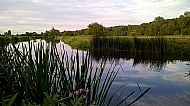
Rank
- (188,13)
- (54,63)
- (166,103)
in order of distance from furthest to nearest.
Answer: (188,13) < (166,103) < (54,63)

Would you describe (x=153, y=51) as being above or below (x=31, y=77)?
below

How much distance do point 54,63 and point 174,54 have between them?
940 inches

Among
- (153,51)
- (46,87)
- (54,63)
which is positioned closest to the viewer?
(46,87)

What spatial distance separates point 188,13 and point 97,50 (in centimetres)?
6926

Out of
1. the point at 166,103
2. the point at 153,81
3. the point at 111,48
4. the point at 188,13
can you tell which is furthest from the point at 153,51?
the point at 188,13

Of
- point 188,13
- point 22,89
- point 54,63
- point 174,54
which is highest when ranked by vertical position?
point 188,13

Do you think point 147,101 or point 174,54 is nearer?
point 147,101

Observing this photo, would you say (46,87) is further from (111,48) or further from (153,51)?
(111,48)

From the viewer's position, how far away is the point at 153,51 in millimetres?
25391

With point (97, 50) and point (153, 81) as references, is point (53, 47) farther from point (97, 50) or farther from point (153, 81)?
point (97, 50)

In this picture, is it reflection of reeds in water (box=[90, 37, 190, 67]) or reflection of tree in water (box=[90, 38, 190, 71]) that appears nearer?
reflection of tree in water (box=[90, 38, 190, 71])

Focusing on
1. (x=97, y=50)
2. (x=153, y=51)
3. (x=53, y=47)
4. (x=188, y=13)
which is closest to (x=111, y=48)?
(x=97, y=50)

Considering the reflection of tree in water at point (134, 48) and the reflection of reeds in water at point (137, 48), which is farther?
the reflection of reeds in water at point (137, 48)

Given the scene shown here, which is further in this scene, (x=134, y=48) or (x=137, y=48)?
(x=134, y=48)
